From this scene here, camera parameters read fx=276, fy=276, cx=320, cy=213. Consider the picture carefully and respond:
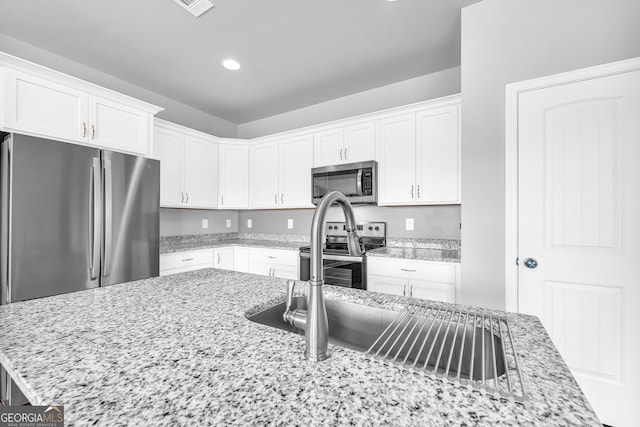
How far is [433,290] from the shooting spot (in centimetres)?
229

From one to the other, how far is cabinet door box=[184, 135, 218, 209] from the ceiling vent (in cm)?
158

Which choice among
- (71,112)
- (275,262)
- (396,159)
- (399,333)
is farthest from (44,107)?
(396,159)

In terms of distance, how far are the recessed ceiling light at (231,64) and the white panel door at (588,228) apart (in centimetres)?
241

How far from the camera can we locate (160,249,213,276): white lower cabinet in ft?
9.26

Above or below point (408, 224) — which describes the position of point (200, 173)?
above

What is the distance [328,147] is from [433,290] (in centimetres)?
187

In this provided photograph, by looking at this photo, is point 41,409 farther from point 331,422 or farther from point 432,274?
point 432,274

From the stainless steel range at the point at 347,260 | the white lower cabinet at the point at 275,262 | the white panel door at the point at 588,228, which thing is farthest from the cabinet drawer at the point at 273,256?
the white panel door at the point at 588,228

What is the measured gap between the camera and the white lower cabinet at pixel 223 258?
3359mm

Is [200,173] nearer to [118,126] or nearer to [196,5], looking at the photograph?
[118,126]

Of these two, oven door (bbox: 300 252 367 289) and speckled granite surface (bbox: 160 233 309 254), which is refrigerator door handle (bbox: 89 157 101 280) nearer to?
speckled granite surface (bbox: 160 233 309 254)

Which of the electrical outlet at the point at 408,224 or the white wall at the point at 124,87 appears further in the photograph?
the electrical outlet at the point at 408,224

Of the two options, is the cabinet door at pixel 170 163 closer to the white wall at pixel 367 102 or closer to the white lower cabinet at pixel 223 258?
the white lower cabinet at pixel 223 258

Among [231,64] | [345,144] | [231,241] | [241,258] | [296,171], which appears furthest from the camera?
[231,241]
